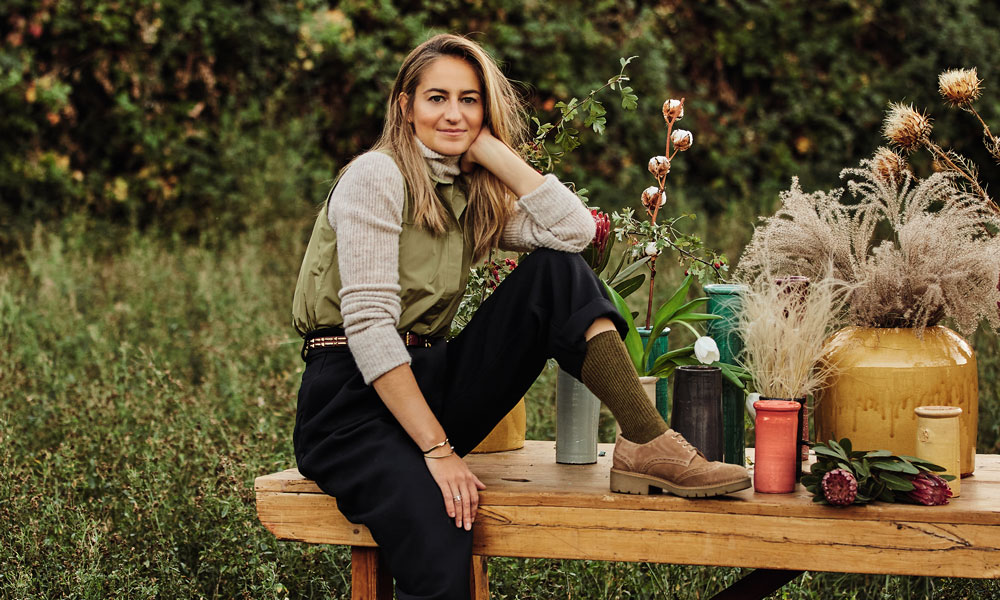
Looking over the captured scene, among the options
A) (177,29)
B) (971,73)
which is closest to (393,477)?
(971,73)

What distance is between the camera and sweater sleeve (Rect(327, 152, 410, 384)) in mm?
1863

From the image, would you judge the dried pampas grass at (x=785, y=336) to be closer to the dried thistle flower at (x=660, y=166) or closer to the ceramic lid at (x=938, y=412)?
the ceramic lid at (x=938, y=412)

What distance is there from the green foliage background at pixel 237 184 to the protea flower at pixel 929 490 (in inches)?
34.5

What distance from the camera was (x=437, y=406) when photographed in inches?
78.4

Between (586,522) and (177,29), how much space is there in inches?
192

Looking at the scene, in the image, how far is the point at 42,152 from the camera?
573 cm

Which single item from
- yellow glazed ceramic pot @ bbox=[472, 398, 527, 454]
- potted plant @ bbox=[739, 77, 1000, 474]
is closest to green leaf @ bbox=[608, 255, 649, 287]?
potted plant @ bbox=[739, 77, 1000, 474]

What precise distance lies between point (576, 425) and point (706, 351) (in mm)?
351

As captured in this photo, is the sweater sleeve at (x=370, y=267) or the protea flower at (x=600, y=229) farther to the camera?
the protea flower at (x=600, y=229)

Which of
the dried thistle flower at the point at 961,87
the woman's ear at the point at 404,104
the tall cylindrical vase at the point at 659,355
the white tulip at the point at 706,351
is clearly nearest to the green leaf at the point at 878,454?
the white tulip at the point at 706,351

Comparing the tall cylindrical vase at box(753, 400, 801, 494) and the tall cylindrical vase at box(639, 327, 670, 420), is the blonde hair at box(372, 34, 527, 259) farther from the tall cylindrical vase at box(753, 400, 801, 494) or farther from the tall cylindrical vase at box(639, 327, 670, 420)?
the tall cylindrical vase at box(753, 400, 801, 494)

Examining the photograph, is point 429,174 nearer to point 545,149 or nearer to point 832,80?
point 545,149

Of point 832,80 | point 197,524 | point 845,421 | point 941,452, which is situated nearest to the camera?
point 941,452

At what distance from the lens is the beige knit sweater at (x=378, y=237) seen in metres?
1.87
